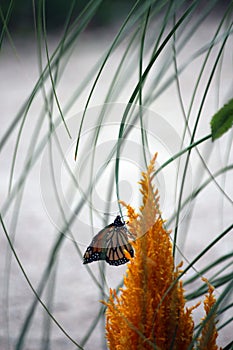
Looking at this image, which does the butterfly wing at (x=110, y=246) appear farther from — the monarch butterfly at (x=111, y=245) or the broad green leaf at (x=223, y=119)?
the broad green leaf at (x=223, y=119)

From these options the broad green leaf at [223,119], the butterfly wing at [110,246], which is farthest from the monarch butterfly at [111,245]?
the broad green leaf at [223,119]

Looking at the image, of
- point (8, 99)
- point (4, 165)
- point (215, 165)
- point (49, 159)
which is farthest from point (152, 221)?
point (8, 99)

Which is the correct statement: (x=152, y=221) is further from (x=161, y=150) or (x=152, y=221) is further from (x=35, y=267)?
(x=35, y=267)

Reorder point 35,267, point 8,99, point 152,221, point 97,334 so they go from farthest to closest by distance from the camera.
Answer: point 8,99 < point 35,267 < point 97,334 < point 152,221

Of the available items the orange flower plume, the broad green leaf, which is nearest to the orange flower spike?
the orange flower plume

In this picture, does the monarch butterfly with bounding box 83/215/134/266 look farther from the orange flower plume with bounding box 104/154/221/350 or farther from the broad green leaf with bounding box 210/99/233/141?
the broad green leaf with bounding box 210/99/233/141

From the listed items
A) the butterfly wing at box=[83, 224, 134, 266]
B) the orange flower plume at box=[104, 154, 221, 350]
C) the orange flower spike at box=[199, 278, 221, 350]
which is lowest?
the orange flower spike at box=[199, 278, 221, 350]
